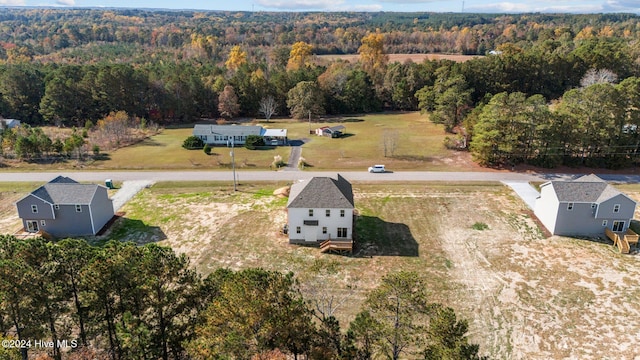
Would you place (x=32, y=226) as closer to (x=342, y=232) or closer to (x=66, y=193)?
(x=66, y=193)

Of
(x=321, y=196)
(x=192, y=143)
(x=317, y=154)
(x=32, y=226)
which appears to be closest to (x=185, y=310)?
(x=321, y=196)

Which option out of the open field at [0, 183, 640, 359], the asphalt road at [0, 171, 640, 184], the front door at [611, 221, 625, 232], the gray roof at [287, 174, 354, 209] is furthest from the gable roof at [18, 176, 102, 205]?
the front door at [611, 221, 625, 232]

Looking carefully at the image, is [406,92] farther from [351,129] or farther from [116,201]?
[116,201]

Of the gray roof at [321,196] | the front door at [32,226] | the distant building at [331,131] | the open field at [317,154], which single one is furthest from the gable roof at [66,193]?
the distant building at [331,131]

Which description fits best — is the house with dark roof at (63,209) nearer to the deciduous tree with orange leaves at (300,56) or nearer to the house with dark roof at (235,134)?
the house with dark roof at (235,134)

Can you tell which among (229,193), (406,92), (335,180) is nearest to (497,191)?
(335,180)

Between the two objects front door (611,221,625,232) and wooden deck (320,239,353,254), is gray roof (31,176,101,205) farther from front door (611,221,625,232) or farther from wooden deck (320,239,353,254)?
front door (611,221,625,232)
